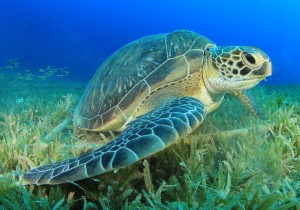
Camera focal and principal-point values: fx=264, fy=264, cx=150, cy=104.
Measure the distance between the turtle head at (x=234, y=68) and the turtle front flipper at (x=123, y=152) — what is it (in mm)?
995

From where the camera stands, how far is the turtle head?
268 centimetres

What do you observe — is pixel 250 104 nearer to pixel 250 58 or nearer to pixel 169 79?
pixel 250 58

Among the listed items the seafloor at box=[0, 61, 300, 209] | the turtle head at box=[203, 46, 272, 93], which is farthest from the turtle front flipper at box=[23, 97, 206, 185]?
the turtle head at box=[203, 46, 272, 93]

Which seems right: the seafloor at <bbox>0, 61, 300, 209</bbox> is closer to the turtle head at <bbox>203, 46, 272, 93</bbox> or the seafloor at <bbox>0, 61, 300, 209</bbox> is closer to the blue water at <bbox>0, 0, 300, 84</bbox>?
the turtle head at <bbox>203, 46, 272, 93</bbox>

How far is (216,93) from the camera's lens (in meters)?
3.07

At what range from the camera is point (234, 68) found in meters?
2.81

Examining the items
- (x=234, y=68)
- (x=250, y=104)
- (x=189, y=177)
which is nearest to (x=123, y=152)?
(x=189, y=177)

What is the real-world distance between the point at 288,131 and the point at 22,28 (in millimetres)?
86571

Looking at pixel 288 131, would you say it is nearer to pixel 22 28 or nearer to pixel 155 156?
pixel 155 156

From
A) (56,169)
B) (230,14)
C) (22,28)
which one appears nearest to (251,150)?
(56,169)

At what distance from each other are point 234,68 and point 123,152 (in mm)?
1724

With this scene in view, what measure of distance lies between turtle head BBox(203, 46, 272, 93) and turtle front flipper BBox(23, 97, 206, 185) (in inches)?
39.2

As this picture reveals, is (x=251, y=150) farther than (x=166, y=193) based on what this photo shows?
Yes

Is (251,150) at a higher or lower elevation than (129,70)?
lower
